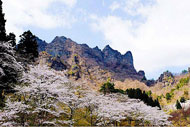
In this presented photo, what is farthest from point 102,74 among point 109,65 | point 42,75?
point 42,75

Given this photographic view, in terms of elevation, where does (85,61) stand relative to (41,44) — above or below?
below

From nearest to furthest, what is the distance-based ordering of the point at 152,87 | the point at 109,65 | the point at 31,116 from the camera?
1. the point at 31,116
2. the point at 152,87
3. the point at 109,65

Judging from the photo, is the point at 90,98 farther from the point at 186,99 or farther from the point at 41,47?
the point at 41,47

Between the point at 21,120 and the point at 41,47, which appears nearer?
the point at 21,120

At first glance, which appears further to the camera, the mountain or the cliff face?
the mountain

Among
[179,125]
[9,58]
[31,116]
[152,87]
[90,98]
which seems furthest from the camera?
[152,87]

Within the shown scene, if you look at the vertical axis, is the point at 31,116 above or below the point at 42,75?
below

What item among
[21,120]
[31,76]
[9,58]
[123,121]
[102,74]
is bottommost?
[123,121]

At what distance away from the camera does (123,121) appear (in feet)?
113

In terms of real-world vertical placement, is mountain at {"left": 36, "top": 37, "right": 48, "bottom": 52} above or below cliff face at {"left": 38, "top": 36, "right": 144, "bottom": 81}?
above

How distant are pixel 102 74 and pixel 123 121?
124 meters

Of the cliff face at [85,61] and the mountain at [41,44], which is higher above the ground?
the mountain at [41,44]

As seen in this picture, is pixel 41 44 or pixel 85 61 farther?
pixel 41 44

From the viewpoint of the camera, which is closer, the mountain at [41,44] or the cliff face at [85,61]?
the cliff face at [85,61]
